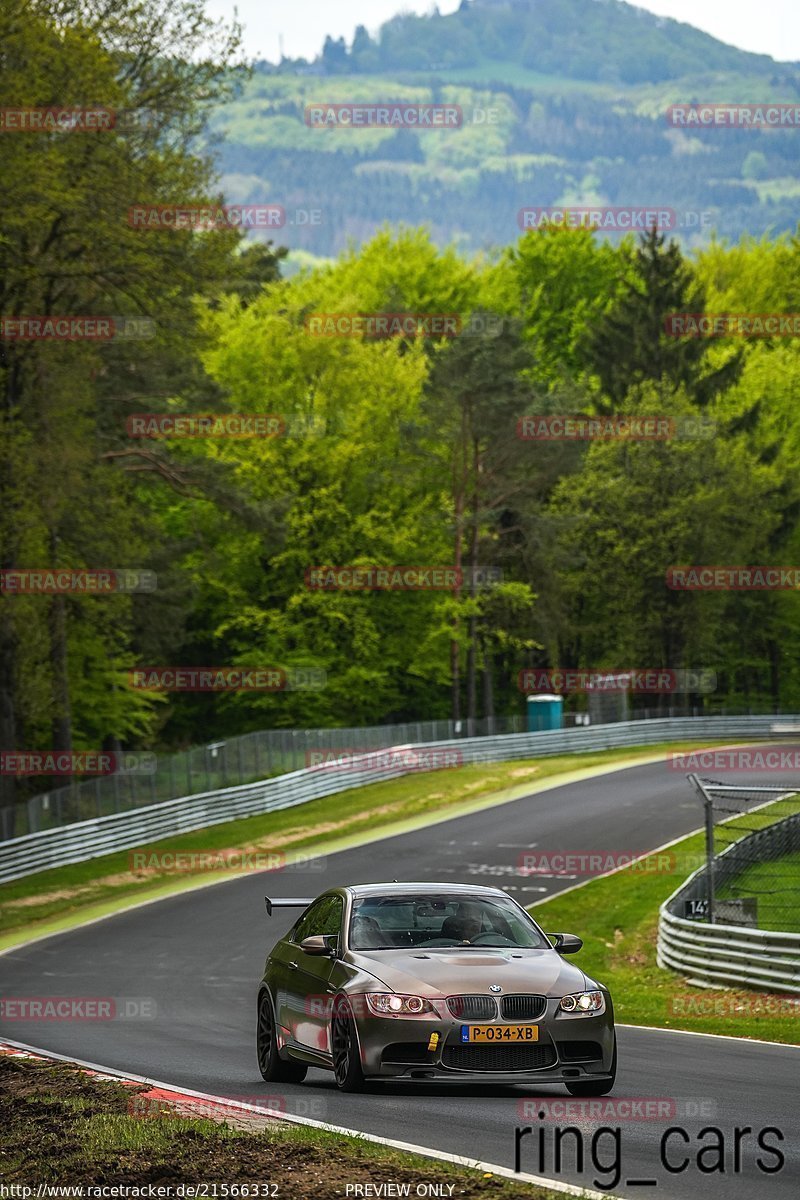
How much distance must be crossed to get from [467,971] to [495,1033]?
473 mm

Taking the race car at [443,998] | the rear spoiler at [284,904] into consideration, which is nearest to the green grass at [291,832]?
the rear spoiler at [284,904]

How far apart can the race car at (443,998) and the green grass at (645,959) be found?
5564mm

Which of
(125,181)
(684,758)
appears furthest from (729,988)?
(684,758)

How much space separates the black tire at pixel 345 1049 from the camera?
34.6 ft

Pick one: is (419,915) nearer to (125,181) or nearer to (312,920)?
(312,920)

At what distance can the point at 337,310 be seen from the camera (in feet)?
204

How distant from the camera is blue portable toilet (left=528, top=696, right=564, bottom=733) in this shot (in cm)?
5822

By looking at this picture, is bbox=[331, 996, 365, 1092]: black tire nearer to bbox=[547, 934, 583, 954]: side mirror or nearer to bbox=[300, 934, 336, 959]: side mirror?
bbox=[300, 934, 336, 959]: side mirror

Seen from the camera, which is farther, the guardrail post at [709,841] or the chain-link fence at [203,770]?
the chain-link fence at [203,770]

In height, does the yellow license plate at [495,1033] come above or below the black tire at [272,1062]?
above

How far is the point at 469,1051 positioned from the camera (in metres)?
10.2

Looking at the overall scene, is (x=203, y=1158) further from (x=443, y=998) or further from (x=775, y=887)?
(x=775, y=887)

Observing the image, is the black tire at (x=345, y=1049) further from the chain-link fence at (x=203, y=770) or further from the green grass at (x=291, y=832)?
the chain-link fence at (x=203, y=770)

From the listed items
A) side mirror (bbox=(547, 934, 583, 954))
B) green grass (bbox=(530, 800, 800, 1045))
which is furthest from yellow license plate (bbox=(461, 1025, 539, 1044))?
green grass (bbox=(530, 800, 800, 1045))
